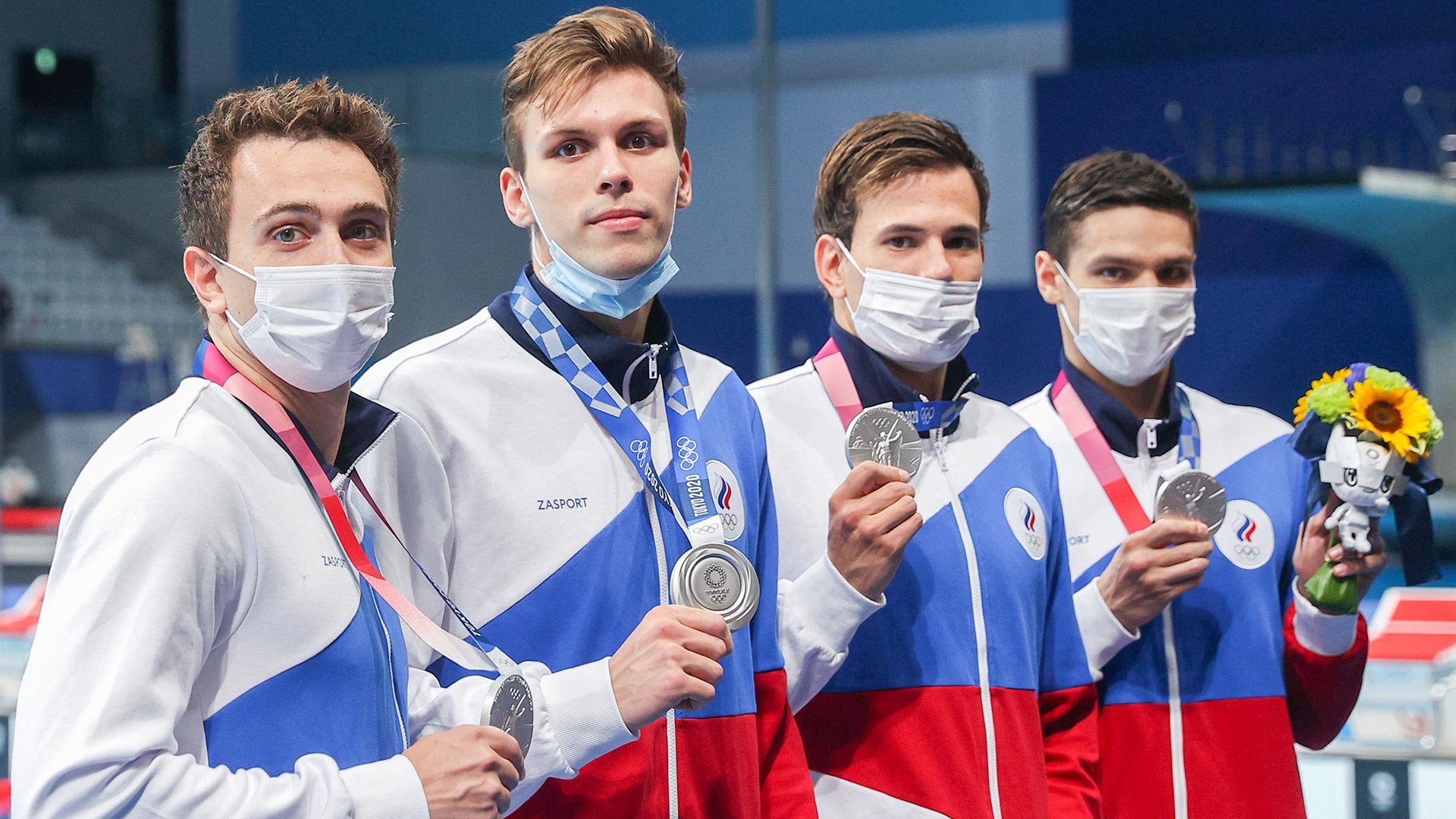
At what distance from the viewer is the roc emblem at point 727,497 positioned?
6.32ft

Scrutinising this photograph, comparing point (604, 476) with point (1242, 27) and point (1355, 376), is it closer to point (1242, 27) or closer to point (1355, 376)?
point (1355, 376)

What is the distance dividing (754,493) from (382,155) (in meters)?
0.69

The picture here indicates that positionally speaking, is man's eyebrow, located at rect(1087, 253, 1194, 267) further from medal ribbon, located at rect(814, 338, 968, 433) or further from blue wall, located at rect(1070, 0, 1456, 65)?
blue wall, located at rect(1070, 0, 1456, 65)

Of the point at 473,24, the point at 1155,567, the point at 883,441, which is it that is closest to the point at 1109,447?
the point at 1155,567

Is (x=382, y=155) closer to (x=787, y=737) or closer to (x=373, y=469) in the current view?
(x=373, y=469)

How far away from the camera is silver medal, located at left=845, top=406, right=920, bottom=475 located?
204 centimetres

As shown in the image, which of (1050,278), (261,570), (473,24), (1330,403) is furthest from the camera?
(473,24)

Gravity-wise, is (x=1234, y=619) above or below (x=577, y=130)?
below

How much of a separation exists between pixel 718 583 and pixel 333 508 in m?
0.49

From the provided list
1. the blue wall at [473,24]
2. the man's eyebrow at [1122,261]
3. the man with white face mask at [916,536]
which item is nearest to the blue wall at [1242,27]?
the blue wall at [473,24]

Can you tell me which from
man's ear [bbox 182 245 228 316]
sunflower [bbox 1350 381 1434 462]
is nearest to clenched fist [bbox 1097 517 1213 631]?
sunflower [bbox 1350 381 1434 462]

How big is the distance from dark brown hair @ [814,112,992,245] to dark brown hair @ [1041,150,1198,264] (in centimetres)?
32

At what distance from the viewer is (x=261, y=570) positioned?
145cm

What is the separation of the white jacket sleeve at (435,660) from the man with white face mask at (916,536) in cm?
40
